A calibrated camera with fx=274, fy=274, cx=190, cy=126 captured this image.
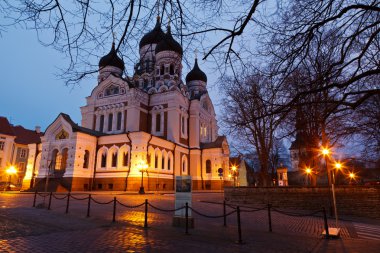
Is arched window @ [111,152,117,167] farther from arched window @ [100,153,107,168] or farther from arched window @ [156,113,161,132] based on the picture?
arched window @ [156,113,161,132]

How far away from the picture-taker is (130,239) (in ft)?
24.5

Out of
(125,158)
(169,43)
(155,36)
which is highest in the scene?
(125,158)

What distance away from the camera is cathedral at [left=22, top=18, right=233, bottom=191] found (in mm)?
31859

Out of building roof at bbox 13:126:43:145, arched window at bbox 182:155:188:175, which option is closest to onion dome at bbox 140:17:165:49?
arched window at bbox 182:155:188:175

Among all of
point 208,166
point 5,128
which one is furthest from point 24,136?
point 208,166

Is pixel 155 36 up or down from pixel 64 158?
down

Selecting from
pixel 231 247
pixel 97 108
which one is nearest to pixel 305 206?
pixel 231 247

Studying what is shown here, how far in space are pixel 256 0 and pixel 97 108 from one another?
1547 inches

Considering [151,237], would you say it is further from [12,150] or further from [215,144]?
[12,150]

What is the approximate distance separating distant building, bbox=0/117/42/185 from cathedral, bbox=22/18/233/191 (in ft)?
55.5

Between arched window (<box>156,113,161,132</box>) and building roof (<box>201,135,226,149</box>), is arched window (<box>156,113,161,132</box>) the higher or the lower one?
the higher one

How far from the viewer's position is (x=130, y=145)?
32844 millimetres

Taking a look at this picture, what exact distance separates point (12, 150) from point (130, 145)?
102ft

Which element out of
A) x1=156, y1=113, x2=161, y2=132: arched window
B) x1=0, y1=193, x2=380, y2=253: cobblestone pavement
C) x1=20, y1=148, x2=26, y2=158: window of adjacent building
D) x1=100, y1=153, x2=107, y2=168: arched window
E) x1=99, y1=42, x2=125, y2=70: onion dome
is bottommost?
x1=0, y1=193, x2=380, y2=253: cobblestone pavement
